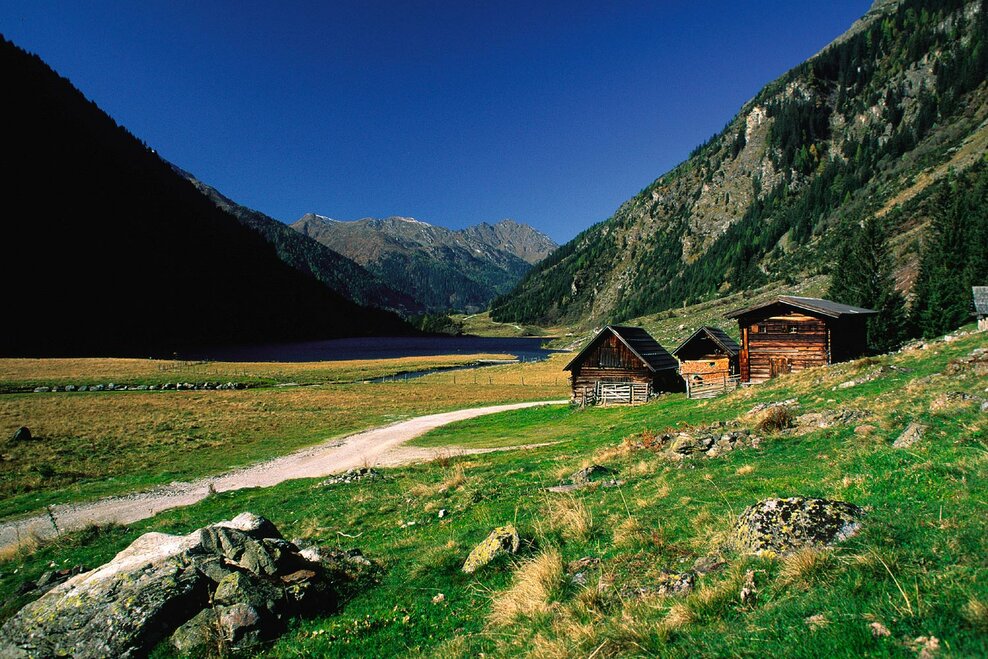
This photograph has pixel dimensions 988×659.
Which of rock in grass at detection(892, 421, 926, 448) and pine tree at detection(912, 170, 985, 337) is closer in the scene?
rock in grass at detection(892, 421, 926, 448)

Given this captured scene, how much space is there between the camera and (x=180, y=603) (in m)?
7.27

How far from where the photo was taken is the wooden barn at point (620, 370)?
43.8 meters

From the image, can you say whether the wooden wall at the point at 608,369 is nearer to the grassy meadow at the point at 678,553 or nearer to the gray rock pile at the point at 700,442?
the grassy meadow at the point at 678,553

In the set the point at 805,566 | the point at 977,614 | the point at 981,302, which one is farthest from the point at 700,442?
the point at 981,302

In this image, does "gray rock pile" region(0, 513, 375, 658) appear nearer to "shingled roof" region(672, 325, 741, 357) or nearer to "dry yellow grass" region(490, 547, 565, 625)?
"dry yellow grass" region(490, 547, 565, 625)

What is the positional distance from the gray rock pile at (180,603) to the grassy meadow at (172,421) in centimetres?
1858

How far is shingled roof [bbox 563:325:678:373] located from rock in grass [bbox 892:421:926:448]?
31694 millimetres

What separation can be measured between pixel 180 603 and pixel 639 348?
136ft

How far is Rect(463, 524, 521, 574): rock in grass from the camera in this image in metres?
8.48

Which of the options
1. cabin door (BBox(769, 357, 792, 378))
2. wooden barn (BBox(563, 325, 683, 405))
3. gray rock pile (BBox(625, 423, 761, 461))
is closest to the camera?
gray rock pile (BBox(625, 423, 761, 461))

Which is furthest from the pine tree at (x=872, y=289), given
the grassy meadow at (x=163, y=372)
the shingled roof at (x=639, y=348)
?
the grassy meadow at (x=163, y=372)

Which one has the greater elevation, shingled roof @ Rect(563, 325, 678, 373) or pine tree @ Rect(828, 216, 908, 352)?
pine tree @ Rect(828, 216, 908, 352)

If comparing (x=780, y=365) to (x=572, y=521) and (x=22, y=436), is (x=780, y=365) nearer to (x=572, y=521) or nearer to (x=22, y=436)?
(x=572, y=521)

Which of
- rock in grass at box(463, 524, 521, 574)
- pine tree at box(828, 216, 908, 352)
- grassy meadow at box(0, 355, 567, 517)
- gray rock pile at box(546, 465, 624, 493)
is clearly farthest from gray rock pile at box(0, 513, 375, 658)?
pine tree at box(828, 216, 908, 352)
